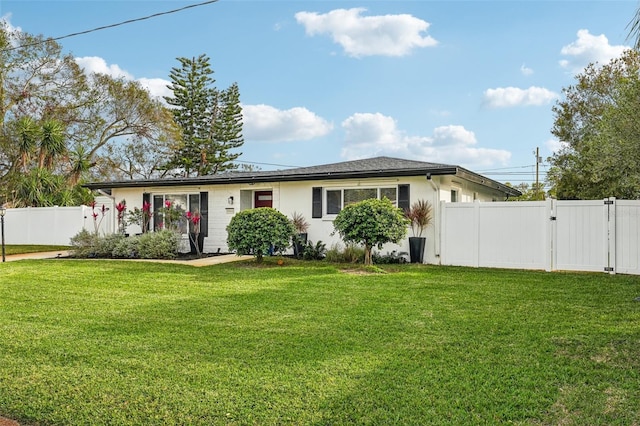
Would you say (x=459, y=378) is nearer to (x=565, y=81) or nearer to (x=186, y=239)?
(x=186, y=239)

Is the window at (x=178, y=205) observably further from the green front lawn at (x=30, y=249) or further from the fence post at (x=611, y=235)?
the fence post at (x=611, y=235)

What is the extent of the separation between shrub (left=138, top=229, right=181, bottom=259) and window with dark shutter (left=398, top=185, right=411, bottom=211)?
22.0ft

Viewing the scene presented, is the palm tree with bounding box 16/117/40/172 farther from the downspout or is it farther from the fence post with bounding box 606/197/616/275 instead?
the fence post with bounding box 606/197/616/275

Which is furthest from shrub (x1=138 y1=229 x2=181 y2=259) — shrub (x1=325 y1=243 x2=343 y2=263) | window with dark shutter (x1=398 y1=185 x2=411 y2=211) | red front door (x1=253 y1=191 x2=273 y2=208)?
window with dark shutter (x1=398 y1=185 x2=411 y2=211)

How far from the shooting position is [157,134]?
103 ft

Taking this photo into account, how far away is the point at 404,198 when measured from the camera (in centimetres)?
1268

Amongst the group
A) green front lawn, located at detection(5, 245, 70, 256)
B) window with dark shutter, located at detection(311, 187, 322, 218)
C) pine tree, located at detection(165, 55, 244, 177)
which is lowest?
green front lawn, located at detection(5, 245, 70, 256)

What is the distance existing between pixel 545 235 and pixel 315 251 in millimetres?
5818

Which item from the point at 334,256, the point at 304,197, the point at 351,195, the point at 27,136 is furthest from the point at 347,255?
the point at 27,136

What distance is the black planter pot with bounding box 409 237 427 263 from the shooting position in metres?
12.2

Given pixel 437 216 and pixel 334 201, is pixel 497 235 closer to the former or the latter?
pixel 437 216

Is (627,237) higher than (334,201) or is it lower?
lower

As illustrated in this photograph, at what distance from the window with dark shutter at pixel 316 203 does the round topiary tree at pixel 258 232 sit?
205 centimetres

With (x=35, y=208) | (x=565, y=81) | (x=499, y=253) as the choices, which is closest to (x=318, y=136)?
(x=565, y=81)
